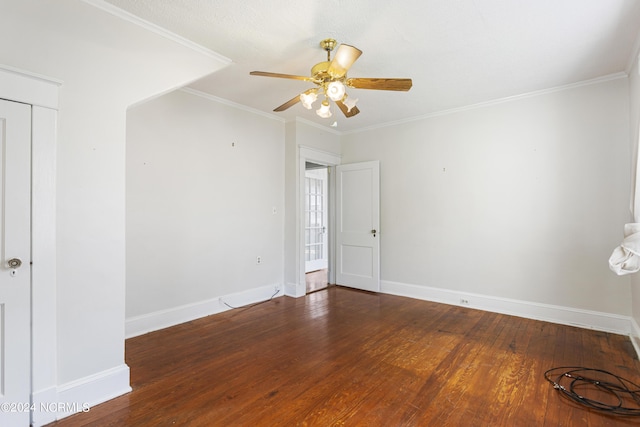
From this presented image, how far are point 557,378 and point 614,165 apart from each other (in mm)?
2381

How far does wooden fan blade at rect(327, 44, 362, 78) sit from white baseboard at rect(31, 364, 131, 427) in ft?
8.88

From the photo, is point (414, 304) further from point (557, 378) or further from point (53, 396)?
point (53, 396)

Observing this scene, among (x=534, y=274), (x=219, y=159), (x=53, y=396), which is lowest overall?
(x=53, y=396)

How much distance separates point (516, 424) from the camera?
6.19 feet

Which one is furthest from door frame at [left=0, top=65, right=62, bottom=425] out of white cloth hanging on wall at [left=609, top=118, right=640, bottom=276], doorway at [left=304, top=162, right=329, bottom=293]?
doorway at [left=304, top=162, right=329, bottom=293]

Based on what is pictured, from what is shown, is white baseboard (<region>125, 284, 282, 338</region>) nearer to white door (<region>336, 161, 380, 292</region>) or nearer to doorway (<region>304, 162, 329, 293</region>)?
white door (<region>336, 161, 380, 292</region>)

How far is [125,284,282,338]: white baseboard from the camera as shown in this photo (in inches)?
126

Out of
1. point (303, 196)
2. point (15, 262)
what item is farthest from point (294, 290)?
point (15, 262)

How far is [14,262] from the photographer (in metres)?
1.80

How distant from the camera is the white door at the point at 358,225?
5.06 metres

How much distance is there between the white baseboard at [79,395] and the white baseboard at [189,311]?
1047 millimetres

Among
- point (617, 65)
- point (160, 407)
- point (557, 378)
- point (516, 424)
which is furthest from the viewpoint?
point (617, 65)

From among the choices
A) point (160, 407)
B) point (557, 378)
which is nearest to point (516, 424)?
point (557, 378)

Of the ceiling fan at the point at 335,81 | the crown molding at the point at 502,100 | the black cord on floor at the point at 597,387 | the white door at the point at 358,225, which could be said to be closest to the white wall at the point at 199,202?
the white door at the point at 358,225
